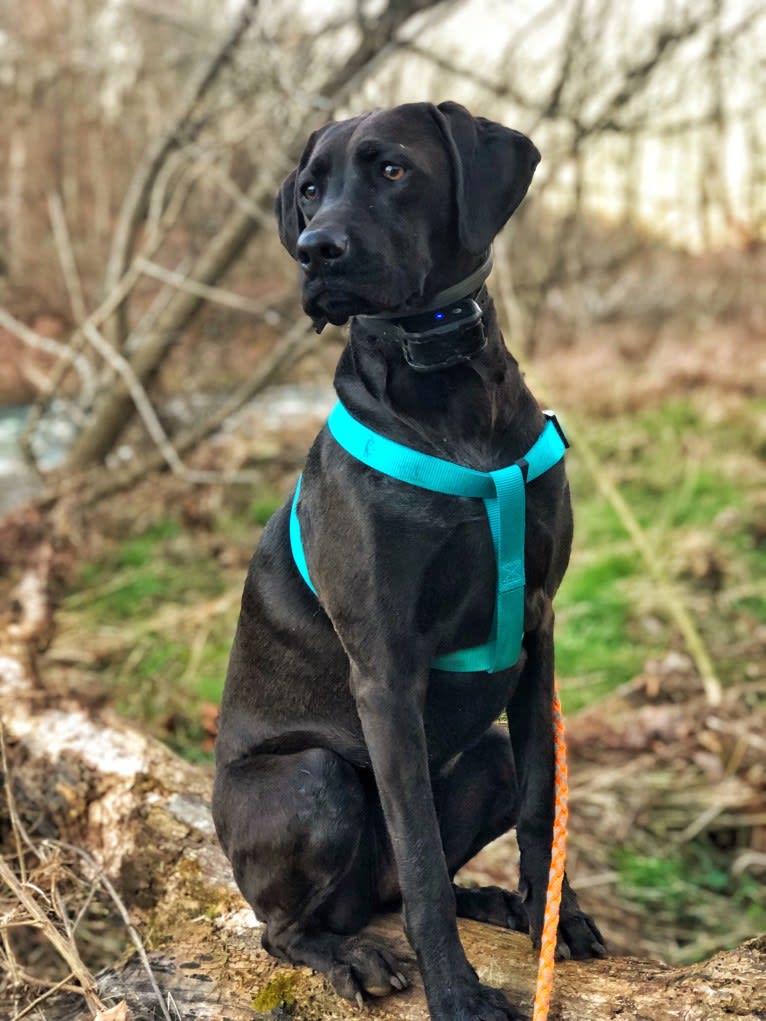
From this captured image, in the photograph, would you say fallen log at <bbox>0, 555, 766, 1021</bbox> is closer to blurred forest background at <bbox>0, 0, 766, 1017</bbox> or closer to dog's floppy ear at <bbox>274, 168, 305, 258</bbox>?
blurred forest background at <bbox>0, 0, 766, 1017</bbox>

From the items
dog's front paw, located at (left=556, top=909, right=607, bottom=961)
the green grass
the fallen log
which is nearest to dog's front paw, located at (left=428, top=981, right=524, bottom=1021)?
the fallen log

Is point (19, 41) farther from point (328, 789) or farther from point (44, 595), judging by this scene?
point (328, 789)

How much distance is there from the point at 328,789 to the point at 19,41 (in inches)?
625

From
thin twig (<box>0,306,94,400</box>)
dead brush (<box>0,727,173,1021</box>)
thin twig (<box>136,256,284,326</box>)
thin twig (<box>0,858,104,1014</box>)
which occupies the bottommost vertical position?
dead brush (<box>0,727,173,1021</box>)

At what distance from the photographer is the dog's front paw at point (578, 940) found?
2.52 meters

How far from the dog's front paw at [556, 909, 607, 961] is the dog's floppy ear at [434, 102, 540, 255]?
1.58 m

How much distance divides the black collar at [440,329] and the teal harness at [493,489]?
19 cm

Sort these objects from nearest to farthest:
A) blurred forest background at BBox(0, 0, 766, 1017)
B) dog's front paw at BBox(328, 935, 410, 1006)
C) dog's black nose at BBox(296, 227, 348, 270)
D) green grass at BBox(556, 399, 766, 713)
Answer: dog's black nose at BBox(296, 227, 348, 270), dog's front paw at BBox(328, 935, 410, 1006), blurred forest background at BBox(0, 0, 766, 1017), green grass at BBox(556, 399, 766, 713)

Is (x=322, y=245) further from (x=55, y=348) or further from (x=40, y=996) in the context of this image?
(x=55, y=348)

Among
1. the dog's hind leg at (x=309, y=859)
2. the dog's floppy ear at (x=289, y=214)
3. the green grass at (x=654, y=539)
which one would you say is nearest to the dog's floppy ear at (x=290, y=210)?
the dog's floppy ear at (x=289, y=214)

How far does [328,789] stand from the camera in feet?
8.07

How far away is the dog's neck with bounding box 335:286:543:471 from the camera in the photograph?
2314 millimetres

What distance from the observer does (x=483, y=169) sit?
2324mm

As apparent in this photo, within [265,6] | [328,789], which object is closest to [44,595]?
[328,789]
